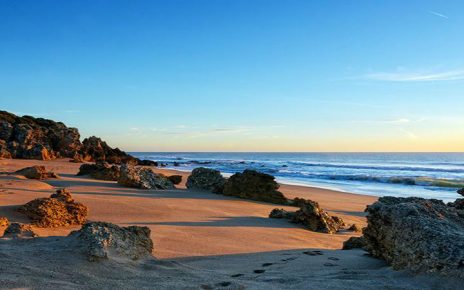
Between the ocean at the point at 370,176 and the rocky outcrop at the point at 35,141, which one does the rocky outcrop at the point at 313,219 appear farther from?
the rocky outcrop at the point at 35,141

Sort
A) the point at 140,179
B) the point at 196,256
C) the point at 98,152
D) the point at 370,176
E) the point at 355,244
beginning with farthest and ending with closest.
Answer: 1. the point at 370,176
2. the point at 98,152
3. the point at 140,179
4. the point at 355,244
5. the point at 196,256

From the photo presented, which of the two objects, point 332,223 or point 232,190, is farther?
point 232,190

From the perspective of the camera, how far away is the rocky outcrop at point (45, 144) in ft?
93.5

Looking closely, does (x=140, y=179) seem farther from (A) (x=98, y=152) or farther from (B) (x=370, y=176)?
(B) (x=370, y=176)

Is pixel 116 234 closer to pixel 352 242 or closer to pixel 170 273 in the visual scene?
pixel 170 273

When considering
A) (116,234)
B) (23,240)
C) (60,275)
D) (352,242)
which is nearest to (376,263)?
(352,242)

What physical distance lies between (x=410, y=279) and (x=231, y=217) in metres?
5.80

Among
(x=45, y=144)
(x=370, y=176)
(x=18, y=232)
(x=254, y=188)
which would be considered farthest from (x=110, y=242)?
(x=370, y=176)

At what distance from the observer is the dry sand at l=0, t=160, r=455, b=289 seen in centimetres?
340

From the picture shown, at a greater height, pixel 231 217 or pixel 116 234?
pixel 116 234

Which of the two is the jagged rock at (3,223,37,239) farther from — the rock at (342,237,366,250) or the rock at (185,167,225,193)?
the rock at (185,167,225,193)

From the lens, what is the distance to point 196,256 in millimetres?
5328

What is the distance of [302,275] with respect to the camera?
414cm

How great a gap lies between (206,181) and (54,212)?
820 centimetres
